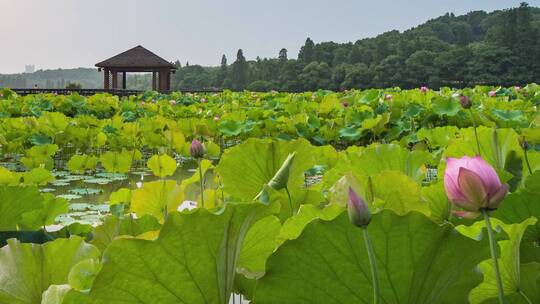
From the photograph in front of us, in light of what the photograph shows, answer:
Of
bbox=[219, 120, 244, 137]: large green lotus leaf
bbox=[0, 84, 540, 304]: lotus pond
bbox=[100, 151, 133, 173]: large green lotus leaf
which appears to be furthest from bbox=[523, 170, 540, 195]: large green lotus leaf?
bbox=[219, 120, 244, 137]: large green lotus leaf

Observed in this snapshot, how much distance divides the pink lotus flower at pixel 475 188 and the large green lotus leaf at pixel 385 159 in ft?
1.27

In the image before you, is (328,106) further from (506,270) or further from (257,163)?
(506,270)

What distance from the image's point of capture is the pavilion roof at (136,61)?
20.3 m

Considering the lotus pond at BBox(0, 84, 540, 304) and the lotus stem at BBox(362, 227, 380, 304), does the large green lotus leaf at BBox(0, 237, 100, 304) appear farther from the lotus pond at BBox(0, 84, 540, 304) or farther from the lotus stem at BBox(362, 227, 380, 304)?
the lotus stem at BBox(362, 227, 380, 304)

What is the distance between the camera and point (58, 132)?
3.18 m

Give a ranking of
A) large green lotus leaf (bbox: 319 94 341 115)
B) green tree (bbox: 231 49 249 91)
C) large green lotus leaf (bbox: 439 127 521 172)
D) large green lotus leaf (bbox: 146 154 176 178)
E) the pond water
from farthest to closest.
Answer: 1. green tree (bbox: 231 49 249 91)
2. large green lotus leaf (bbox: 319 94 341 115)
3. the pond water
4. large green lotus leaf (bbox: 146 154 176 178)
5. large green lotus leaf (bbox: 439 127 521 172)

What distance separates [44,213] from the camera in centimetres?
76

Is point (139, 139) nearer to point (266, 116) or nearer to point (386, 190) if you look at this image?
point (266, 116)

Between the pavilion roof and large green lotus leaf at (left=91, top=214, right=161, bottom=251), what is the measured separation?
1974cm

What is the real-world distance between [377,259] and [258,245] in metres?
0.11

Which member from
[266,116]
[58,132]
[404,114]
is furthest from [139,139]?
[404,114]

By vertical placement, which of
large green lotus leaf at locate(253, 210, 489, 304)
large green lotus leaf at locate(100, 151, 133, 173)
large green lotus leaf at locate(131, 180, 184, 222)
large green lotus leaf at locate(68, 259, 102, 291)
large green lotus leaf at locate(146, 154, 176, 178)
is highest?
large green lotus leaf at locate(253, 210, 489, 304)

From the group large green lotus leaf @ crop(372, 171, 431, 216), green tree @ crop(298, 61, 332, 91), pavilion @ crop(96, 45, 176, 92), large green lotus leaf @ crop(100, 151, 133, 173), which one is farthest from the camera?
green tree @ crop(298, 61, 332, 91)

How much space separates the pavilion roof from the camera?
20.3m
